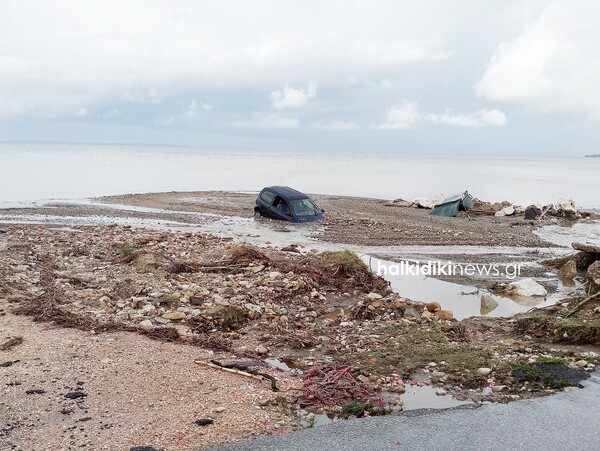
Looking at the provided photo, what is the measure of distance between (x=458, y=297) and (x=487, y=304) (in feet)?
2.74

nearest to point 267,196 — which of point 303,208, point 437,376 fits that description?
point 303,208

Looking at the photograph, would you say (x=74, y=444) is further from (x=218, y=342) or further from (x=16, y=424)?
(x=218, y=342)

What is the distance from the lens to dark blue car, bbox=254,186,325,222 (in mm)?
24344

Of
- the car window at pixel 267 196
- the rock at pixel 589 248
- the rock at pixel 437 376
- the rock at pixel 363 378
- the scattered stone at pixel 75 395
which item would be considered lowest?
the rock at pixel 437 376

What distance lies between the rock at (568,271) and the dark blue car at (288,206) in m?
11.6

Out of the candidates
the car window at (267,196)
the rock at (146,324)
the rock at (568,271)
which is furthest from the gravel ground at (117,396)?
the car window at (267,196)

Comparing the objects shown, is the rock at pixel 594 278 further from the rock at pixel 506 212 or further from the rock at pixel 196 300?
the rock at pixel 506 212

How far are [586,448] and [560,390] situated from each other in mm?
1651

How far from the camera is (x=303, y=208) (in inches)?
973

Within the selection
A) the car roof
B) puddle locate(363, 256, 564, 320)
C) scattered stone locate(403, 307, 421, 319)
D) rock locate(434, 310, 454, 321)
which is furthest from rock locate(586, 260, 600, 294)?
the car roof

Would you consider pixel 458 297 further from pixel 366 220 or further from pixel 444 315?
pixel 366 220

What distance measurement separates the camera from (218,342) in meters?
8.58

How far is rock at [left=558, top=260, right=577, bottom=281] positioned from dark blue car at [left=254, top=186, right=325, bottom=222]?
11605 millimetres

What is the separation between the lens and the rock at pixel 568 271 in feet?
49.6
